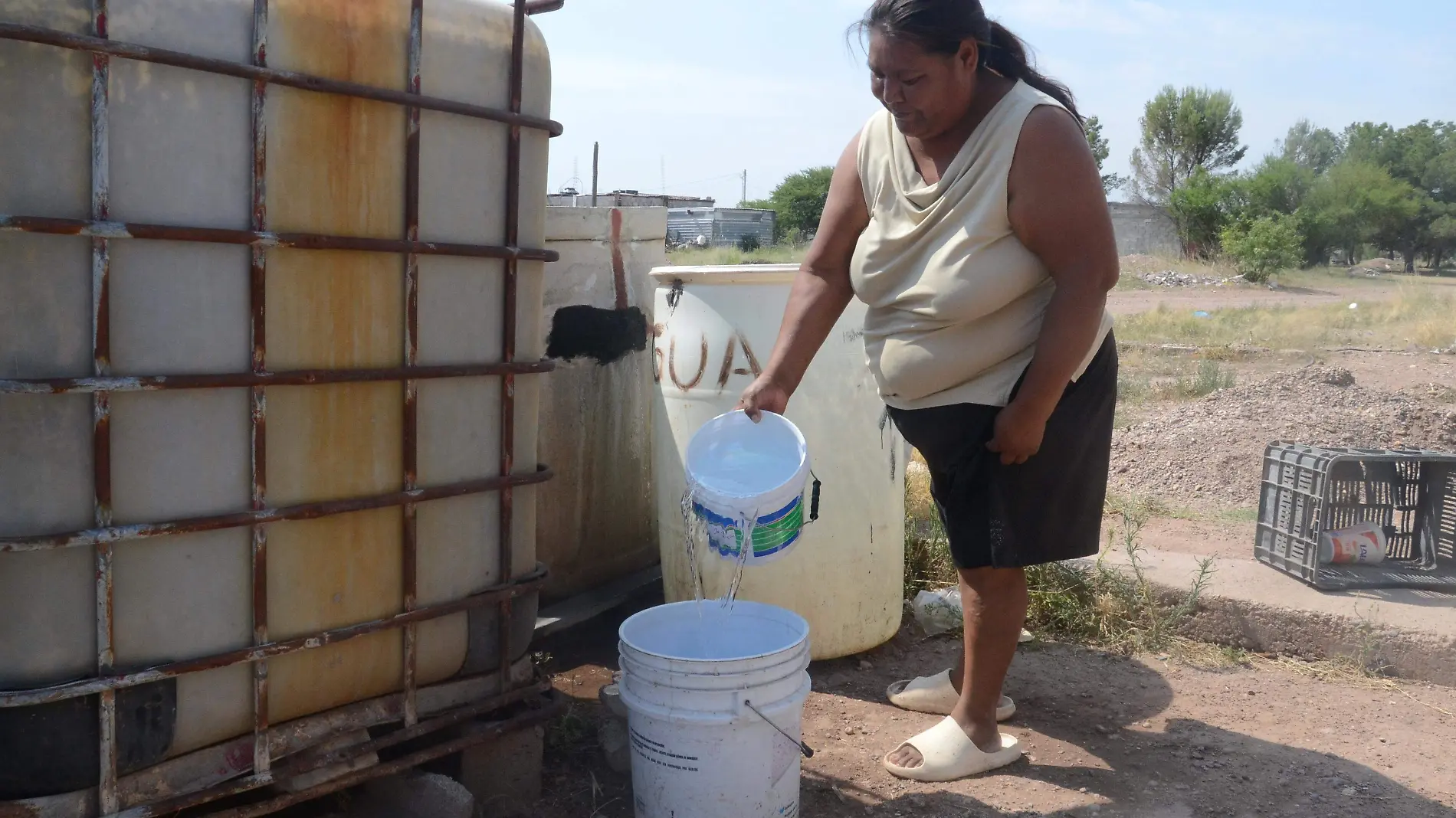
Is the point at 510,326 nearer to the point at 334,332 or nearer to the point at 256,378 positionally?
the point at 334,332

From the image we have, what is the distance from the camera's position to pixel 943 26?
2.21 m

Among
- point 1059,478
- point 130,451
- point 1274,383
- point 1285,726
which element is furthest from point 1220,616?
point 1274,383

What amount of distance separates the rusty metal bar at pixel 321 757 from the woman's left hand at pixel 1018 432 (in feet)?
3.77

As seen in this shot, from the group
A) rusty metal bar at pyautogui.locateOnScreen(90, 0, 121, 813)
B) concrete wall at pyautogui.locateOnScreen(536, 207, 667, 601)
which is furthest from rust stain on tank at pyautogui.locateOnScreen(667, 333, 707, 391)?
rusty metal bar at pyautogui.locateOnScreen(90, 0, 121, 813)

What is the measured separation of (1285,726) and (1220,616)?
697mm

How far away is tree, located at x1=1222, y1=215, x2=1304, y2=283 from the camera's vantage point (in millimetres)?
27703

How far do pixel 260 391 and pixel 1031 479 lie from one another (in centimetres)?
157

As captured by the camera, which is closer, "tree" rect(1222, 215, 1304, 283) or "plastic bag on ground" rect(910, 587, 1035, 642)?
"plastic bag on ground" rect(910, 587, 1035, 642)

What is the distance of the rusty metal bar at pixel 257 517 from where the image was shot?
164 cm

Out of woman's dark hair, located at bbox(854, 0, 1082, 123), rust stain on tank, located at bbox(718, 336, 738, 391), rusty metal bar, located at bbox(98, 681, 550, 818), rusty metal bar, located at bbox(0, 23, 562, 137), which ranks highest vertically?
woman's dark hair, located at bbox(854, 0, 1082, 123)

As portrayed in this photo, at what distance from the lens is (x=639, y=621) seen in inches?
97.0

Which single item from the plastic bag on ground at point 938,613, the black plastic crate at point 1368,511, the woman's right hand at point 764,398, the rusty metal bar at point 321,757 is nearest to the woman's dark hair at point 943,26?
the woman's right hand at point 764,398

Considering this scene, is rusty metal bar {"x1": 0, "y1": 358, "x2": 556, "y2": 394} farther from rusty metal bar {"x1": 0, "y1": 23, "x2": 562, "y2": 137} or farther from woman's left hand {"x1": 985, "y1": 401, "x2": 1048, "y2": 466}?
woman's left hand {"x1": 985, "y1": 401, "x2": 1048, "y2": 466}

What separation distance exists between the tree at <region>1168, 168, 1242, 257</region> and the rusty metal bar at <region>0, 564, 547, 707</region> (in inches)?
1434
